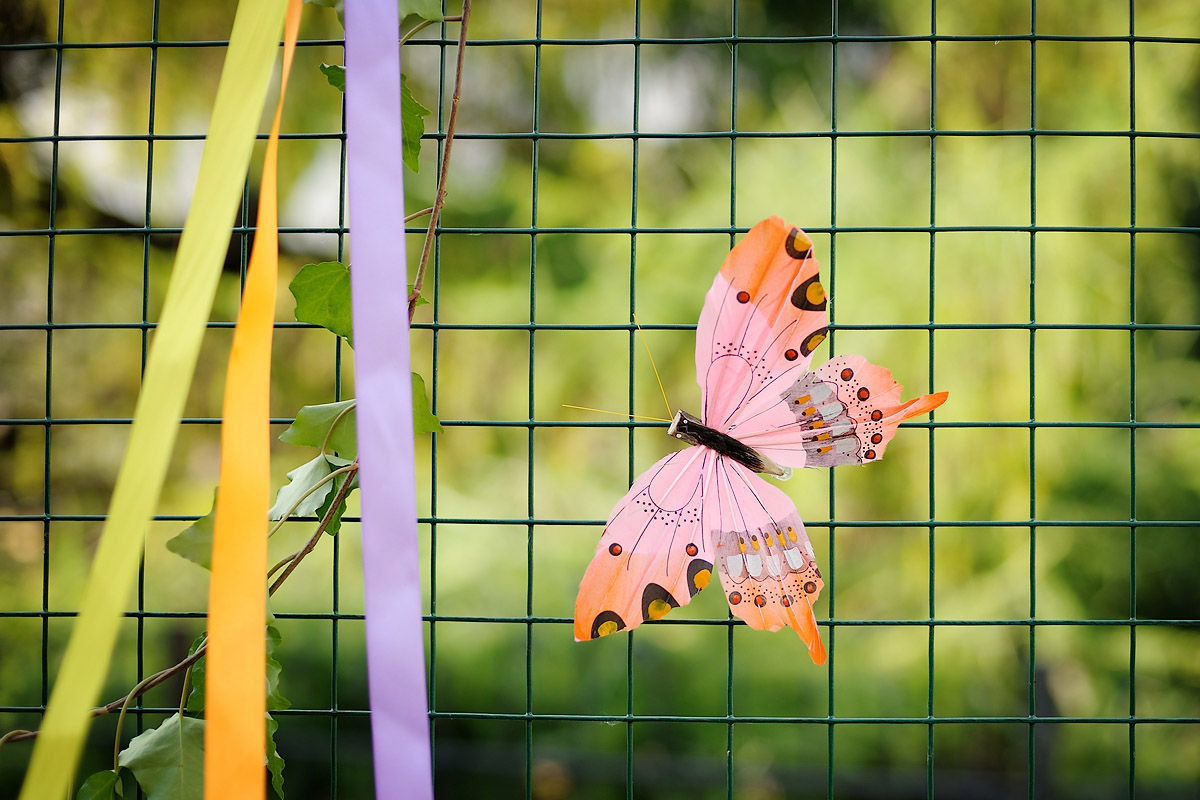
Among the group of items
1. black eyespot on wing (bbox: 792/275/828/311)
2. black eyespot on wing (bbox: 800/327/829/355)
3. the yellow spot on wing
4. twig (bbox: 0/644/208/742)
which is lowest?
twig (bbox: 0/644/208/742)

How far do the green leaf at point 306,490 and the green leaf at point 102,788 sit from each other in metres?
0.14

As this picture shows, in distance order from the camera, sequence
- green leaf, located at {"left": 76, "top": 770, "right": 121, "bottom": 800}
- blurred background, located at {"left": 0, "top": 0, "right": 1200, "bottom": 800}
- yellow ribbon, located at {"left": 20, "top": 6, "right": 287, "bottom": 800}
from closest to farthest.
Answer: yellow ribbon, located at {"left": 20, "top": 6, "right": 287, "bottom": 800} → green leaf, located at {"left": 76, "top": 770, "right": 121, "bottom": 800} → blurred background, located at {"left": 0, "top": 0, "right": 1200, "bottom": 800}

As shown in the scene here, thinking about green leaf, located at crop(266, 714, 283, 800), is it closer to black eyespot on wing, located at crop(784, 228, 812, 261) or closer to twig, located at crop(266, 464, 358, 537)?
twig, located at crop(266, 464, 358, 537)

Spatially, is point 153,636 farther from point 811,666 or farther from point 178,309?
point 178,309

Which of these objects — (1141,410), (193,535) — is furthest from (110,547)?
(1141,410)

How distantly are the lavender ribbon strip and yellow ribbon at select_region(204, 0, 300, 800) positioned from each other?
0.03 m

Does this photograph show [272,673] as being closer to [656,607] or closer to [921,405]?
[656,607]

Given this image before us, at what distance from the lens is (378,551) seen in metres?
0.27

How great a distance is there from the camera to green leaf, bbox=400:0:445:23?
363 mm

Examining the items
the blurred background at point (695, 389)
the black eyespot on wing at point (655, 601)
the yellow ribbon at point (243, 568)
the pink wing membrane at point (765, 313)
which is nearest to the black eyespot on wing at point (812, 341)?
the pink wing membrane at point (765, 313)

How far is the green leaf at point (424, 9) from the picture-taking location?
363mm

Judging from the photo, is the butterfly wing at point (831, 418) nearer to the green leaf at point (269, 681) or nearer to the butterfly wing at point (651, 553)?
the butterfly wing at point (651, 553)

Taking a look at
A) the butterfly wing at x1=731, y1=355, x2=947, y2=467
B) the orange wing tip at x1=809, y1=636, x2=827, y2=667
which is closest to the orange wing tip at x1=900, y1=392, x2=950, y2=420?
the butterfly wing at x1=731, y1=355, x2=947, y2=467

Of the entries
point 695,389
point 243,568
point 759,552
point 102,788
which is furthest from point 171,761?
point 695,389
